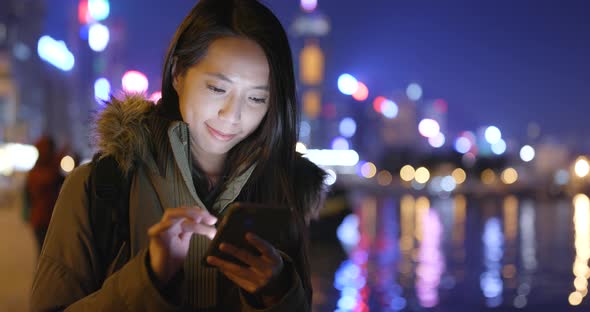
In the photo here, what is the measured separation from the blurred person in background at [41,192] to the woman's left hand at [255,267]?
6.53 metres

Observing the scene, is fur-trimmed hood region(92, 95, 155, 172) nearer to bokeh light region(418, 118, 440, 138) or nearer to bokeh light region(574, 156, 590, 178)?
bokeh light region(574, 156, 590, 178)

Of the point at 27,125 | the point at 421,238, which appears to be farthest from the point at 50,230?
the point at 27,125

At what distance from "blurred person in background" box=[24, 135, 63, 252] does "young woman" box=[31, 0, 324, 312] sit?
6.14 m

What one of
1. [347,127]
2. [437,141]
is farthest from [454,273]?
[347,127]

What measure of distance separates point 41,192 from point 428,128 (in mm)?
166016

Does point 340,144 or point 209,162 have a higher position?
point 340,144

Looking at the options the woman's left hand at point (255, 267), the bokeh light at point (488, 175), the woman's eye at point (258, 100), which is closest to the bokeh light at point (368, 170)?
the bokeh light at point (488, 175)

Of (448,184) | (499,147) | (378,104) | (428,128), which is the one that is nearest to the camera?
(448,184)

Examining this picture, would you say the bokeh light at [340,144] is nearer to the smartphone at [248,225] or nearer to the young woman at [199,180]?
the young woman at [199,180]

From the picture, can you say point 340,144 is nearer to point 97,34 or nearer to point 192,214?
point 97,34

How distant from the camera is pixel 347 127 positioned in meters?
170

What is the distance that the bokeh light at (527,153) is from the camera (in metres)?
160

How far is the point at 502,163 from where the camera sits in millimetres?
149125

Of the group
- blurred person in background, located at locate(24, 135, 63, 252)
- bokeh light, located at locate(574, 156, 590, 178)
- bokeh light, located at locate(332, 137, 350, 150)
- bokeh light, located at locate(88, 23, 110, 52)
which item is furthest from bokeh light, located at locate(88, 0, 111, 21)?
bokeh light, located at locate(332, 137, 350, 150)
